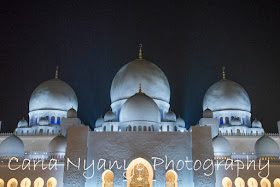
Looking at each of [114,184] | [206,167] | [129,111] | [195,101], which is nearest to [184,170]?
[206,167]

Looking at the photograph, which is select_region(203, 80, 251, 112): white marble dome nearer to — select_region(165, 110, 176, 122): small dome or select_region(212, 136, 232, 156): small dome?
select_region(165, 110, 176, 122): small dome

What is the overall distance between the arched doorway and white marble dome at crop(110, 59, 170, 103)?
19.3 feet

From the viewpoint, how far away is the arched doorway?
1418 centimetres

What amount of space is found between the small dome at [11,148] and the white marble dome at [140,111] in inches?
234

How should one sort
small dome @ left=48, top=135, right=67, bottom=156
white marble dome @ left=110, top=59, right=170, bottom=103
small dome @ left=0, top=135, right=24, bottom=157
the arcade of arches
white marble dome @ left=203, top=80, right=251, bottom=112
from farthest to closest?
white marble dome @ left=203, top=80, right=251, bottom=112 < white marble dome @ left=110, top=59, right=170, bottom=103 < small dome @ left=0, top=135, right=24, bottom=157 < small dome @ left=48, top=135, right=67, bottom=156 < the arcade of arches

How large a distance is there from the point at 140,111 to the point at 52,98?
803cm

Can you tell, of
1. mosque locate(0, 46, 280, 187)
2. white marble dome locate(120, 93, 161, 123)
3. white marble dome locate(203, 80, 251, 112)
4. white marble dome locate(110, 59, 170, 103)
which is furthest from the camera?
white marble dome locate(203, 80, 251, 112)

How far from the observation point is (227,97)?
2131cm

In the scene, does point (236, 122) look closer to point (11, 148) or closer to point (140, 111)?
point (140, 111)

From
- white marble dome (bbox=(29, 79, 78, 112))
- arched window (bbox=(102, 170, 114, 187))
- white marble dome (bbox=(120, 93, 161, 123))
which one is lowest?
arched window (bbox=(102, 170, 114, 187))

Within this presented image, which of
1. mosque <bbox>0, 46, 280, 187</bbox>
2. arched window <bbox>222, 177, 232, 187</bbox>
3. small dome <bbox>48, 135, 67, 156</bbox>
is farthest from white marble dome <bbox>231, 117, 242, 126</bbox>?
small dome <bbox>48, 135, 67, 156</bbox>

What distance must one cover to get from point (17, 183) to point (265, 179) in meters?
11.9

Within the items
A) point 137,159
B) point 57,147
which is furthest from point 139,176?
point 57,147

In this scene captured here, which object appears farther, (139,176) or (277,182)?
(139,176)
